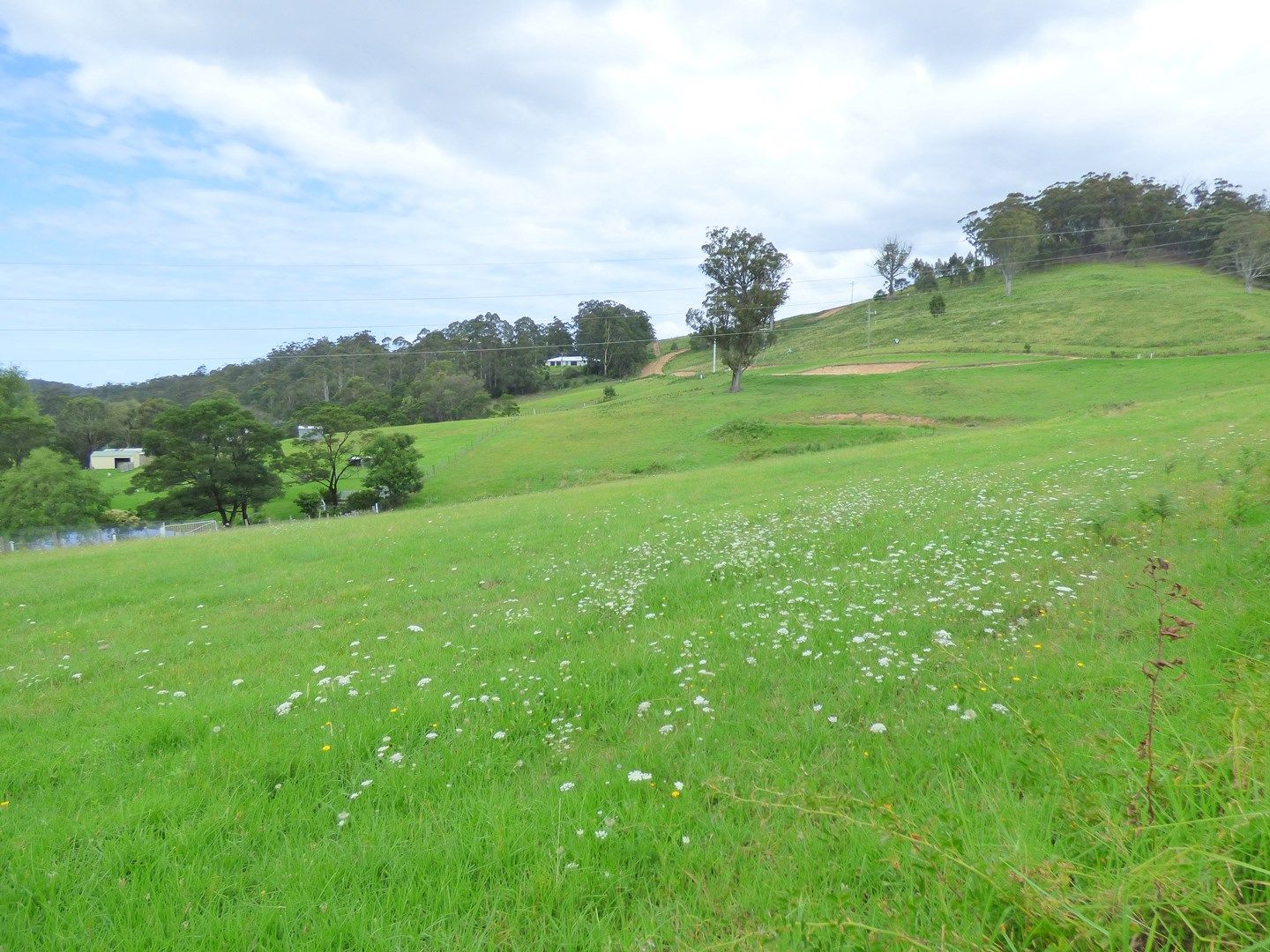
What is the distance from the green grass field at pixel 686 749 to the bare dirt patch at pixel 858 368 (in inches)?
2148

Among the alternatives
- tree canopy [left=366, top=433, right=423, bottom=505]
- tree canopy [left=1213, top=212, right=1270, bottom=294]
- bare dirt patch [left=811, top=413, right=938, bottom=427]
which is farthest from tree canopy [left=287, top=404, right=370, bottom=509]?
tree canopy [left=1213, top=212, right=1270, bottom=294]

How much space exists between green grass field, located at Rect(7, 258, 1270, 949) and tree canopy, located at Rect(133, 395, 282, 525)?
47762 mm

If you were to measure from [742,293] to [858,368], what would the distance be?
1453 centimetres

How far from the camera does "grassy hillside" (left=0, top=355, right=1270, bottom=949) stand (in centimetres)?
269

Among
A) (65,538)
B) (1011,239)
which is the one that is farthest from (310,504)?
(1011,239)

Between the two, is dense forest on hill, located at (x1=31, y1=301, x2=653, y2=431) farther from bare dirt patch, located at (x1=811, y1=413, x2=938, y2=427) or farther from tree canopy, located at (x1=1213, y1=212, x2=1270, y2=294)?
tree canopy, located at (x1=1213, y1=212, x2=1270, y2=294)

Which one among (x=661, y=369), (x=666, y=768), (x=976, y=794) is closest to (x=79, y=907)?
(x=666, y=768)

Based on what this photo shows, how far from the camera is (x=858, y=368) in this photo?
66688mm

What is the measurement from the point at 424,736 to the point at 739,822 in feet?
8.38

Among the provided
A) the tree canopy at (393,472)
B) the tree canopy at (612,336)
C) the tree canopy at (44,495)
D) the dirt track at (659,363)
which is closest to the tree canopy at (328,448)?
the tree canopy at (393,472)

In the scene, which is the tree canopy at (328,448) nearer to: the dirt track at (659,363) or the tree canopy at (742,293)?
the tree canopy at (742,293)

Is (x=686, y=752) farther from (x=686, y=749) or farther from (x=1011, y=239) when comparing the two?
(x=1011, y=239)

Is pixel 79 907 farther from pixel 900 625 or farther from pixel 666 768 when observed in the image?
pixel 900 625

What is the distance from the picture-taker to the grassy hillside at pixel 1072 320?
5972 centimetres
